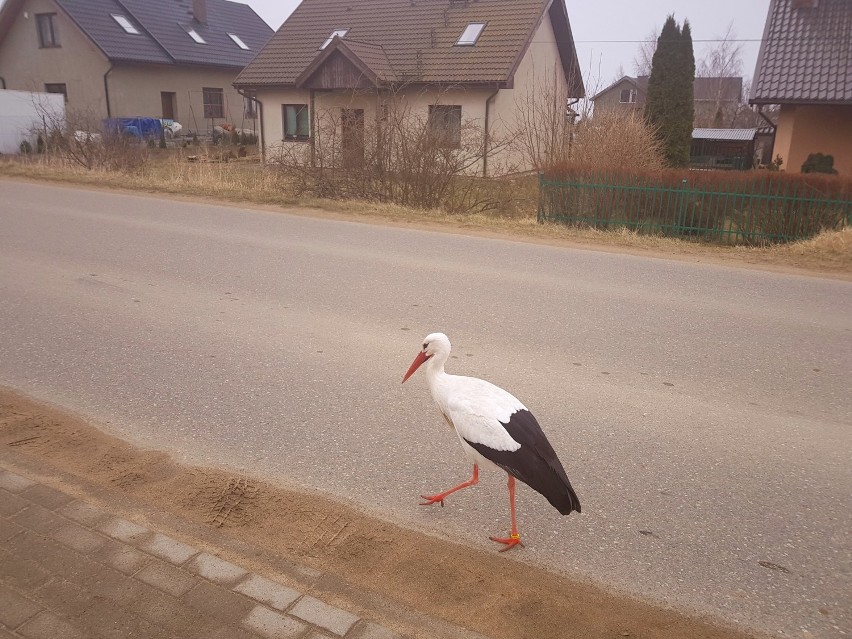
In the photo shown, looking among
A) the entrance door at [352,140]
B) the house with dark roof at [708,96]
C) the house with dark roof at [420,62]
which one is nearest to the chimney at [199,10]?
the house with dark roof at [420,62]

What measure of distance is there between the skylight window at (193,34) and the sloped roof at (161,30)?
0.25 metres

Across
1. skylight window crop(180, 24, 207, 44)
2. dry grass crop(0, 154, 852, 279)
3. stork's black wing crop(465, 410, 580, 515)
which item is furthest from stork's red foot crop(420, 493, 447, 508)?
skylight window crop(180, 24, 207, 44)

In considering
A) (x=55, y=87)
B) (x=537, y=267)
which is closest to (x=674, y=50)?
(x=537, y=267)

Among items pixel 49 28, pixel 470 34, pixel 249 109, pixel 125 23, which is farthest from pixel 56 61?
pixel 470 34

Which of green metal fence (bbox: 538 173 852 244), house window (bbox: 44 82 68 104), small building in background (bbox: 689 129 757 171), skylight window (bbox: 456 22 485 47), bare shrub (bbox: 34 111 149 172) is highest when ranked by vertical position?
skylight window (bbox: 456 22 485 47)

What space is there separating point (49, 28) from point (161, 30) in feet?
18.5

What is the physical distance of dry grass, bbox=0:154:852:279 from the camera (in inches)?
424

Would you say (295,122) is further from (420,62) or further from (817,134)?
(817,134)

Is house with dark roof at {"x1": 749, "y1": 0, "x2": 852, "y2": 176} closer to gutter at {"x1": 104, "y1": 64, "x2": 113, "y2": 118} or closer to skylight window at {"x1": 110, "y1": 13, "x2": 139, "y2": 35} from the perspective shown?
gutter at {"x1": 104, "y1": 64, "x2": 113, "y2": 118}

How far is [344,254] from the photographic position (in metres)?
10.2

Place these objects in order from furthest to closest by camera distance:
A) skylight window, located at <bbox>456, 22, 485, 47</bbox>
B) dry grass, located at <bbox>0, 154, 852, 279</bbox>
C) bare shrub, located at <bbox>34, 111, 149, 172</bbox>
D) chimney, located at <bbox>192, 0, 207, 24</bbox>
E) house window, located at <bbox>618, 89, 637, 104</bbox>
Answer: house window, located at <bbox>618, 89, 637, 104</bbox>, chimney, located at <bbox>192, 0, 207, 24</bbox>, skylight window, located at <bbox>456, 22, 485, 47</bbox>, bare shrub, located at <bbox>34, 111, 149, 172</bbox>, dry grass, located at <bbox>0, 154, 852, 279</bbox>

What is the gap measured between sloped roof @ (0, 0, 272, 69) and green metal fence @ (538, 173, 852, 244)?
28636 mm

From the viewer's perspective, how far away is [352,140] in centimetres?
1566

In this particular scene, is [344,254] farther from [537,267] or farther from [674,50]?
[674,50]
